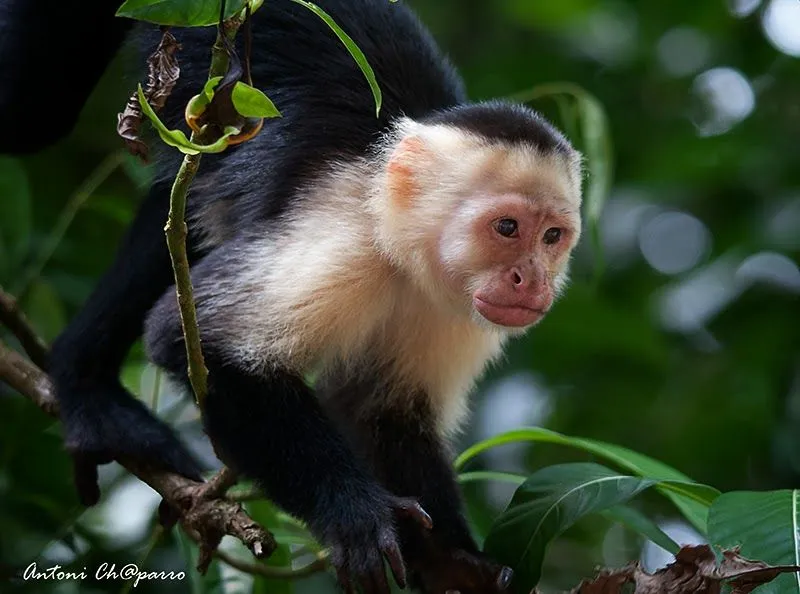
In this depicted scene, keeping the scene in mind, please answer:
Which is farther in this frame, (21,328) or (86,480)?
(21,328)

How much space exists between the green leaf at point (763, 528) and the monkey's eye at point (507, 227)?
0.73 m

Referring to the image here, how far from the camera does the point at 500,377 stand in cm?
413

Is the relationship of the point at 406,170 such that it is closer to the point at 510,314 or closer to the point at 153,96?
the point at 510,314

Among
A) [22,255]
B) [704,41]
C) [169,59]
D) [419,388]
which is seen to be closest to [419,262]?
[419,388]

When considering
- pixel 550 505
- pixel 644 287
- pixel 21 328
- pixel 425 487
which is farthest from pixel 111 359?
pixel 644 287

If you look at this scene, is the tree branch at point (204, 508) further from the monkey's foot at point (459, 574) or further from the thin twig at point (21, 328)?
the monkey's foot at point (459, 574)

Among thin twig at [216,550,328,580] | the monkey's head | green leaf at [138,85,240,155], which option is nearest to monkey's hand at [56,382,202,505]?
thin twig at [216,550,328,580]

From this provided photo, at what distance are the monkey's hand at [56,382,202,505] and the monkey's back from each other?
48 centimetres

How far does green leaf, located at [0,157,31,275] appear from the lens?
300 cm

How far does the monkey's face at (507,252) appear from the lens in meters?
2.37

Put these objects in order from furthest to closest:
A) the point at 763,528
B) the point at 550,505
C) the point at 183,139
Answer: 1. the point at 550,505
2. the point at 763,528
3. the point at 183,139

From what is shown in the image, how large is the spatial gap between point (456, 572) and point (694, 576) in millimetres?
731

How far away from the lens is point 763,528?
186 cm

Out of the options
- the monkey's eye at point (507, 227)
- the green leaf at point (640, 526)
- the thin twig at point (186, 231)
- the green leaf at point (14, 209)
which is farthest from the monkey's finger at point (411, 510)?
the green leaf at point (14, 209)
